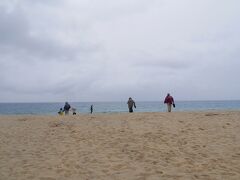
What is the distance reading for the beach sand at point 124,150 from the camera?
973 centimetres

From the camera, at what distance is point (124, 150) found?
482 inches

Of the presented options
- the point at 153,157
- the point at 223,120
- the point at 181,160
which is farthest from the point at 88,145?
the point at 223,120

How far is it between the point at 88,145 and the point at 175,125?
4835 mm

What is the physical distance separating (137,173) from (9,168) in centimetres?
355

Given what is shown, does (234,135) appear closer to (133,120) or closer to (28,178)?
(133,120)

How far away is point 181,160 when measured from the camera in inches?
429

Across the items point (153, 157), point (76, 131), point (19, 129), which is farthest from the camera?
point (19, 129)

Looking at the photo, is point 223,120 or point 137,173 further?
point 223,120

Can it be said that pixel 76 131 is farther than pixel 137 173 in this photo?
Yes

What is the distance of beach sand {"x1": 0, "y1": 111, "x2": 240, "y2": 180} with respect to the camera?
9.73 metres

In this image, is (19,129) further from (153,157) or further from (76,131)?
(153,157)

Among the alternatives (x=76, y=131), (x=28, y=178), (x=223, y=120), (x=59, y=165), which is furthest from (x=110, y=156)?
(x=223, y=120)

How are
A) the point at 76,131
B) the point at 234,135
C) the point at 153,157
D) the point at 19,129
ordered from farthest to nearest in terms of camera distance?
the point at 19,129
the point at 76,131
the point at 234,135
the point at 153,157

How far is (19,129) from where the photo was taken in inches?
686
